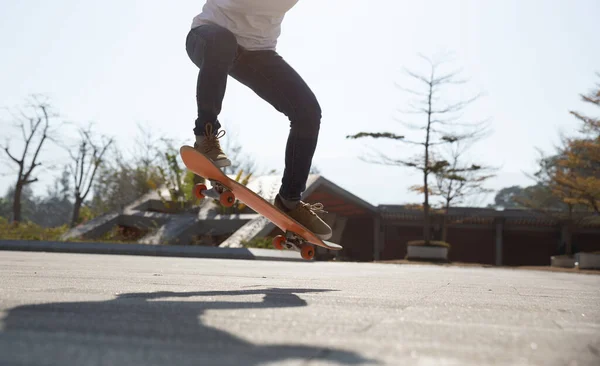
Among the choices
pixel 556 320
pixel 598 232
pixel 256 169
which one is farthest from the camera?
pixel 256 169

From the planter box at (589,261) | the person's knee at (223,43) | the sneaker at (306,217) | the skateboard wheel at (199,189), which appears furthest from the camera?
the planter box at (589,261)

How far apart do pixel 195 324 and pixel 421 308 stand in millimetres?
922

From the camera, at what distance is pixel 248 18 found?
14.0 feet

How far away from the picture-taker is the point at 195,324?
158 centimetres

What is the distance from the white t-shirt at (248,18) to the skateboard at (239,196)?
2.58 feet

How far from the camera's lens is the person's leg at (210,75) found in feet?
13.1

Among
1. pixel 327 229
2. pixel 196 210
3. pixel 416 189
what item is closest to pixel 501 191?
pixel 416 189

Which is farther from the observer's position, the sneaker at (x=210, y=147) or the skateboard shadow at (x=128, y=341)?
the sneaker at (x=210, y=147)

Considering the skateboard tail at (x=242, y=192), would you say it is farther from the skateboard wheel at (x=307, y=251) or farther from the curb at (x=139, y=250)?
the curb at (x=139, y=250)

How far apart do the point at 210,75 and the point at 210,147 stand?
452mm

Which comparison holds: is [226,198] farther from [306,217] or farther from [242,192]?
[306,217]

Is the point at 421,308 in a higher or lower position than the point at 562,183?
lower

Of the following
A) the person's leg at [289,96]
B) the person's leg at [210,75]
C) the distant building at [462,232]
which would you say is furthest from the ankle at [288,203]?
the distant building at [462,232]

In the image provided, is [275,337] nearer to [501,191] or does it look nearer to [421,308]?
[421,308]
